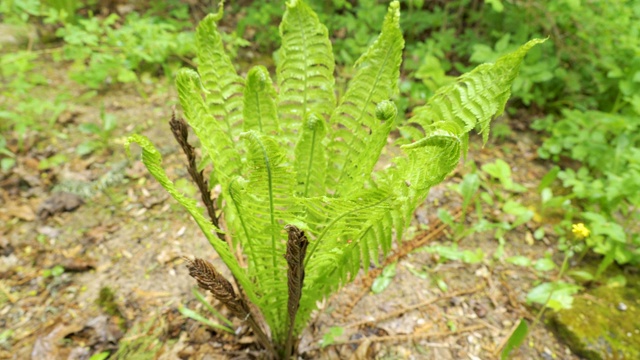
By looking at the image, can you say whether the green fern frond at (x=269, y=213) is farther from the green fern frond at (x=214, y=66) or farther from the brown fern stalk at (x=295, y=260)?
the green fern frond at (x=214, y=66)

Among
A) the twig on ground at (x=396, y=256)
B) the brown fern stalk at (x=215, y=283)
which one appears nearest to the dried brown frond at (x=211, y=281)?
the brown fern stalk at (x=215, y=283)

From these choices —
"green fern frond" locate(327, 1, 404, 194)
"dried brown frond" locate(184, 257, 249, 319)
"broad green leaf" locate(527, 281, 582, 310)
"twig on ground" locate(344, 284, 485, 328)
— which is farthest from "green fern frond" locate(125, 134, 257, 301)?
"broad green leaf" locate(527, 281, 582, 310)

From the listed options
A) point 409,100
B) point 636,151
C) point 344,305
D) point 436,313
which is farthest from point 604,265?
point 409,100

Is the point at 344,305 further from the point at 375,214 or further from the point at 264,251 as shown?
the point at 375,214

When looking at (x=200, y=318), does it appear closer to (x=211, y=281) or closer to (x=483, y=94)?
(x=211, y=281)

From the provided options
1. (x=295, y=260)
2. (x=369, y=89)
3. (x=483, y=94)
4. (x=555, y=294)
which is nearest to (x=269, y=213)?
(x=295, y=260)
